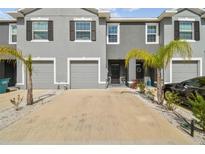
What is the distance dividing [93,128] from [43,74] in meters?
14.7

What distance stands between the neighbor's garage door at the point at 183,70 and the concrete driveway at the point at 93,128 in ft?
36.7

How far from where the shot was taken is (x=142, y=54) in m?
14.6

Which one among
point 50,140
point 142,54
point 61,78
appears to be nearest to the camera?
point 50,140

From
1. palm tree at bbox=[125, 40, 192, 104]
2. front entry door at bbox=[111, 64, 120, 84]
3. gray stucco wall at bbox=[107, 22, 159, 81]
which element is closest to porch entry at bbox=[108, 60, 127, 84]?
front entry door at bbox=[111, 64, 120, 84]

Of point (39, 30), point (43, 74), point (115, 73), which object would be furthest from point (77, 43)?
point (115, 73)

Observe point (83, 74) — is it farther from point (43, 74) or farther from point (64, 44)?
point (43, 74)

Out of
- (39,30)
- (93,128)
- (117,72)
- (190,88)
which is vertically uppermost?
(39,30)

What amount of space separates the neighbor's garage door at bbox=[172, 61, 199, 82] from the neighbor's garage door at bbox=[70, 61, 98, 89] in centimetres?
648

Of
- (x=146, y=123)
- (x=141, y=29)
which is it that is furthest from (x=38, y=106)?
(x=141, y=29)

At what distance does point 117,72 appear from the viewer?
1041 inches

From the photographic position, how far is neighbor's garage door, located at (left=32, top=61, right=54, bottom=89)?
22469mm

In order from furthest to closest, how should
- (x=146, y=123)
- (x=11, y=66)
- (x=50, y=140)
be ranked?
(x=11, y=66)
(x=146, y=123)
(x=50, y=140)
